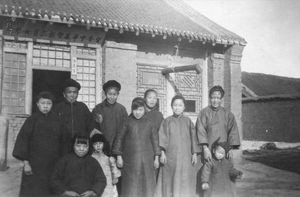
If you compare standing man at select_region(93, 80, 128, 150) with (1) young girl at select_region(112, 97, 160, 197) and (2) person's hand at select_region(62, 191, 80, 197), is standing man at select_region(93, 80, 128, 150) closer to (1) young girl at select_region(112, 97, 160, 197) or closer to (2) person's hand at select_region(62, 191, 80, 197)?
(1) young girl at select_region(112, 97, 160, 197)

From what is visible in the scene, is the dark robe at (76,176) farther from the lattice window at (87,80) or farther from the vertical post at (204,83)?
the vertical post at (204,83)

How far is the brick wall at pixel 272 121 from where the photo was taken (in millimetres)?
19141

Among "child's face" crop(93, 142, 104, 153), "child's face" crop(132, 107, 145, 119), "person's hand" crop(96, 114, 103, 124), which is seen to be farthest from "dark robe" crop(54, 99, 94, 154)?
"child's face" crop(132, 107, 145, 119)

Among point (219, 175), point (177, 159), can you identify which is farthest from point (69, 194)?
point (219, 175)

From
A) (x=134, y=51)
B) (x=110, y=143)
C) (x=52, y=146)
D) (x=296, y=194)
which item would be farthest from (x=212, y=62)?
(x=52, y=146)

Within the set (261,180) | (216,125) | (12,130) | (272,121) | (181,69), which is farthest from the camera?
(272,121)

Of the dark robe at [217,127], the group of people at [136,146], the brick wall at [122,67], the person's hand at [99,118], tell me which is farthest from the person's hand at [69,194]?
the brick wall at [122,67]

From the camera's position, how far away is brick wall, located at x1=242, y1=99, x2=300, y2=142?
19.1m

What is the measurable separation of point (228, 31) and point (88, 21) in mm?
5256

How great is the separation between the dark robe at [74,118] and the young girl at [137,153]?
19.8 inches

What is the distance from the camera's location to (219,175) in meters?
5.01

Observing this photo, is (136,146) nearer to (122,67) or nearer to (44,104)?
(44,104)

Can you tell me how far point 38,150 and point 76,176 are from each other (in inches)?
26.4

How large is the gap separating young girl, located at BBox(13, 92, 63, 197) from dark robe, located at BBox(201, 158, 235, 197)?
1.97 meters
